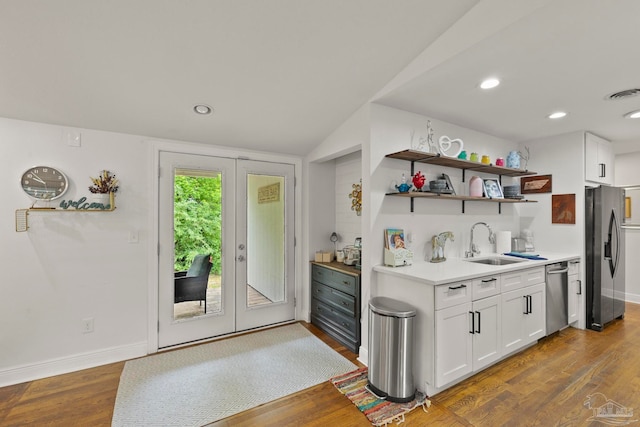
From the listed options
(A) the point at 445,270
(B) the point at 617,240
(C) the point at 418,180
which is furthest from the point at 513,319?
(B) the point at 617,240

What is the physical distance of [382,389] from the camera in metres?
2.15

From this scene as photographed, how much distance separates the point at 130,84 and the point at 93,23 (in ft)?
1.76

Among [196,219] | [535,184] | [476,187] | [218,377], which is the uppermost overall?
[535,184]

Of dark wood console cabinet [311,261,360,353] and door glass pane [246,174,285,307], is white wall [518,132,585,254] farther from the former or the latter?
door glass pane [246,174,285,307]

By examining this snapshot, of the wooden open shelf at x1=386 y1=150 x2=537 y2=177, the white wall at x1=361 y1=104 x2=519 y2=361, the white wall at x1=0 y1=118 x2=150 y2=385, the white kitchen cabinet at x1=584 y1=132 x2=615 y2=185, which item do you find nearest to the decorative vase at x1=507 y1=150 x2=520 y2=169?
the wooden open shelf at x1=386 y1=150 x2=537 y2=177

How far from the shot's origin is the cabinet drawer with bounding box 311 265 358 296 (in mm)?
2924

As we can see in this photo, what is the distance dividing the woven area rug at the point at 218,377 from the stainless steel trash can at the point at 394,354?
1.64 ft

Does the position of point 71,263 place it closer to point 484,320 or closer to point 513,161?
point 484,320

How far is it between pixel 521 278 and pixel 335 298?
6.02 feet

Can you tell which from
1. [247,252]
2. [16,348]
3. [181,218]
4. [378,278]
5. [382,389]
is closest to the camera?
[382,389]

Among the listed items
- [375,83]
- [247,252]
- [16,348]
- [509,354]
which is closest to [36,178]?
[16,348]

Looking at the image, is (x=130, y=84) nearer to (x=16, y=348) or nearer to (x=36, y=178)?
(x=36, y=178)

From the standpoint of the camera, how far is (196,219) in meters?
3.16

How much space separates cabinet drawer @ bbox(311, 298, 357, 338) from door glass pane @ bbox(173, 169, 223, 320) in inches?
44.7
